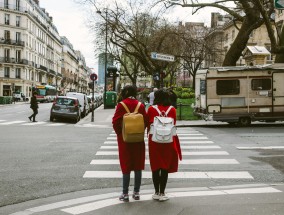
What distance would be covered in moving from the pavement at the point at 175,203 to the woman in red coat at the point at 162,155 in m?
0.27

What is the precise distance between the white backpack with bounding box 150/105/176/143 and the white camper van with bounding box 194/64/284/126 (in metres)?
14.6

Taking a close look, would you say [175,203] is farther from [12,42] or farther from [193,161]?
[12,42]

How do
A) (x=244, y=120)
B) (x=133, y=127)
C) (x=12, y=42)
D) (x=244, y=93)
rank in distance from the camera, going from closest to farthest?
1. (x=133, y=127)
2. (x=244, y=93)
3. (x=244, y=120)
4. (x=12, y=42)

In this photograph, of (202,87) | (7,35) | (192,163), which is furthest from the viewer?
(7,35)

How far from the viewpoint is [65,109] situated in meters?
26.2

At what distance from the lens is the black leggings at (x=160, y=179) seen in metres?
6.33

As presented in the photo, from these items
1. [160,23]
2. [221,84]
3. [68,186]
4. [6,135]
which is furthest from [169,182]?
[160,23]

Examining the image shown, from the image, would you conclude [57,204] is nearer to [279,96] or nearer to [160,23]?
[279,96]

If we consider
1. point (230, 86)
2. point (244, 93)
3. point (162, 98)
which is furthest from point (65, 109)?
point (162, 98)

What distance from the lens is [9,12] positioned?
83.9 meters

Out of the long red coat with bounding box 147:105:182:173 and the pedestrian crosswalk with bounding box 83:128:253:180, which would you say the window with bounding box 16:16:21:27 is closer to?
the pedestrian crosswalk with bounding box 83:128:253:180

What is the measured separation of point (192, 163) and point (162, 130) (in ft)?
14.1

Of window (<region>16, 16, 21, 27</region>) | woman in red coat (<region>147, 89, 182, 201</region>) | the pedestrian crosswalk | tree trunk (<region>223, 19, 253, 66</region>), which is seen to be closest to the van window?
tree trunk (<region>223, 19, 253, 66</region>)

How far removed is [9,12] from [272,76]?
72584 mm
